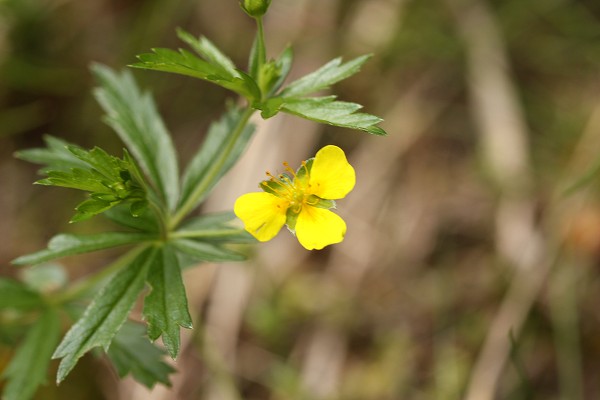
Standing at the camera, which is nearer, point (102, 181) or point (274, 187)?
point (102, 181)

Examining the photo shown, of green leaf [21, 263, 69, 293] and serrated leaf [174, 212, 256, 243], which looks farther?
green leaf [21, 263, 69, 293]

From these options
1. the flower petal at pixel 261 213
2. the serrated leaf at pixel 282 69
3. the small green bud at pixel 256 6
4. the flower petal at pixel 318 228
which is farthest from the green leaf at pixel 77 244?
the small green bud at pixel 256 6

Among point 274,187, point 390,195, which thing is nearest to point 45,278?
point 274,187

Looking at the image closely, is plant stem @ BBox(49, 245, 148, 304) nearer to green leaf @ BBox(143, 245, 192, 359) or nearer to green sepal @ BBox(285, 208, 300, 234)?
green leaf @ BBox(143, 245, 192, 359)

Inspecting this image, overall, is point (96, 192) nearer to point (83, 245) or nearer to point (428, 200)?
point (83, 245)

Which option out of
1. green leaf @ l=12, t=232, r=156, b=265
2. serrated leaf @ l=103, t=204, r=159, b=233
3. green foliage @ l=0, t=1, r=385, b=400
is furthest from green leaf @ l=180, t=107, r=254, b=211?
green leaf @ l=12, t=232, r=156, b=265

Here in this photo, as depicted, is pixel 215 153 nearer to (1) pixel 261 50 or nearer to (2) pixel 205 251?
(2) pixel 205 251
